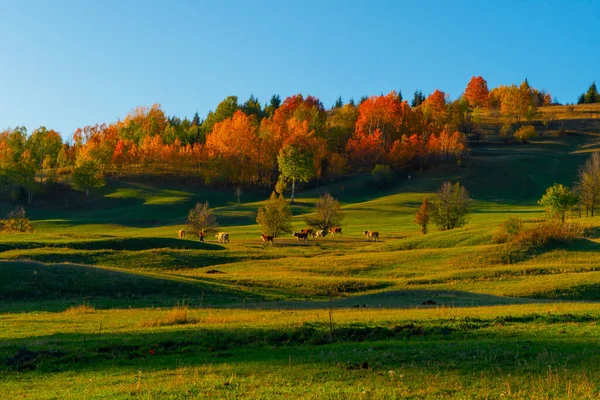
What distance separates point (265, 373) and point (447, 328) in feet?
27.3

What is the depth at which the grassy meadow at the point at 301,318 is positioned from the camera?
1313 centimetres

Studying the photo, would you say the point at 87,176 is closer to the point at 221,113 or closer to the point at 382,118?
the point at 221,113

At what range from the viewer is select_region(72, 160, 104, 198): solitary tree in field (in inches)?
5074

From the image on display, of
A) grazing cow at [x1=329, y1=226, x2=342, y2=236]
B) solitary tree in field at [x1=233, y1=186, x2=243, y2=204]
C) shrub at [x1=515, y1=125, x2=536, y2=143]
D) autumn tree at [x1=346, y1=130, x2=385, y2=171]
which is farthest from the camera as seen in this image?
shrub at [x1=515, y1=125, x2=536, y2=143]

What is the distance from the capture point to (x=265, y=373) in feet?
46.2

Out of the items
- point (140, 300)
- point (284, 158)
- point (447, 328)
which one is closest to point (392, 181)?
point (284, 158)

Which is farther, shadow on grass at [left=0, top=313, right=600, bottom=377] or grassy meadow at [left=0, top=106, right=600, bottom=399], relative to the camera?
shadow on grass at [left=0, top=313, right=600, bottom=377]

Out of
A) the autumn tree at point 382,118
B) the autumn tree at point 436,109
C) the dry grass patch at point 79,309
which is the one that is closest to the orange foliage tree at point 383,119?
the autumn tree at point 382,118

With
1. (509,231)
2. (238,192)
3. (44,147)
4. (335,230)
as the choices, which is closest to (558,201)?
(509,231)

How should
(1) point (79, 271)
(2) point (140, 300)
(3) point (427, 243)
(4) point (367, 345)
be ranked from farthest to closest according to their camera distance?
(3) point (427, 243)
(1) point (79, 271)
(2) point (140, 300)
(4) point (367, 345)

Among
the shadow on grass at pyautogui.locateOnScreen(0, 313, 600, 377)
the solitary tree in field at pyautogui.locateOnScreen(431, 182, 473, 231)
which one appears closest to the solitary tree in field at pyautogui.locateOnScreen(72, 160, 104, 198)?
the solitary tree in field at pyautogui.locateOnScreen(431, 182, 473, 231)

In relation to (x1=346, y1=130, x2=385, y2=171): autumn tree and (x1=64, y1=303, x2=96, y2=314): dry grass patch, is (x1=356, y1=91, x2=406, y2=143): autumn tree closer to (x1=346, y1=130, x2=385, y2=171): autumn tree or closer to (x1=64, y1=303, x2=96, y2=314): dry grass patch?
(x1=346, y1=130, x2=385, y2=171): autumn tree

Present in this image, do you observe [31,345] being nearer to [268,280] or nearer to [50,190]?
[268,280]

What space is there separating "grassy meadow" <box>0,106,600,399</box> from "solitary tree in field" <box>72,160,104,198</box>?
2058 inches
